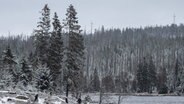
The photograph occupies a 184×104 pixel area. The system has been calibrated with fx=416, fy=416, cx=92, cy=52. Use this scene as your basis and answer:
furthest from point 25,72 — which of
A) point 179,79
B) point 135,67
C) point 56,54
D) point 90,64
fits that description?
point 90,64

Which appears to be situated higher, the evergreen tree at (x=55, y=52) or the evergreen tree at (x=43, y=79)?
the evergreen tree at (x=55, y=52)

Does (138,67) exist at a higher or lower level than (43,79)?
higher

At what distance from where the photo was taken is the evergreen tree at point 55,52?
2028 inches

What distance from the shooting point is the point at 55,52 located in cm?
5184

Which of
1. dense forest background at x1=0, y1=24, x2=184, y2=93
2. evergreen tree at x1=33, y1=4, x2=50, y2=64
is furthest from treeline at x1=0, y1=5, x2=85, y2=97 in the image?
dense forest background at x1=0, y1=24, x2=184, y2=93

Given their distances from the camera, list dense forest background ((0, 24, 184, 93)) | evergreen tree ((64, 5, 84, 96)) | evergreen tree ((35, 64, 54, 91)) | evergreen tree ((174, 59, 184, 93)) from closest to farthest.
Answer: evergreen tree ((35, 64, 54, 91)) < evergreen tree ((64, 5, 84, 96)) < evergreen tree ((174, 59, 184, 93)) < dense forest background ((0, 24, 184, 93))

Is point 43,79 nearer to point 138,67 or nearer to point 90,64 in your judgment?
point 138,67

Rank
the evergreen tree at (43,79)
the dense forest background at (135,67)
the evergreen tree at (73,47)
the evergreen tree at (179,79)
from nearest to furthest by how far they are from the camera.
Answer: the evergreen tree at (43,79)
the evergreen tree at (73,47)
the evergreen tree at (179,79)
the dense forest background at (135,67)

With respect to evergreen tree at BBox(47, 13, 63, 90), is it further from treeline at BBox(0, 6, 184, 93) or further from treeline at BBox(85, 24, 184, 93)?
treeline at BBox(85, 24, 184, 93)

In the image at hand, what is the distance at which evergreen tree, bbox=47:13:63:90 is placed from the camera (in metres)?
51.5

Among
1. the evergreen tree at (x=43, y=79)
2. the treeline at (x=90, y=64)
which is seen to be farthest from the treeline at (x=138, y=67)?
the evergreen tree at (x=43, y=79)

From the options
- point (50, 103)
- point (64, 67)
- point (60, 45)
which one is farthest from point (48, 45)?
point (50, 103)

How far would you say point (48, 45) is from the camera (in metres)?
53.6

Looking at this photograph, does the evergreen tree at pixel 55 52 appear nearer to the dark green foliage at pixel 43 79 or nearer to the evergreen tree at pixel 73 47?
the evergreen tree at pixel 73 47
